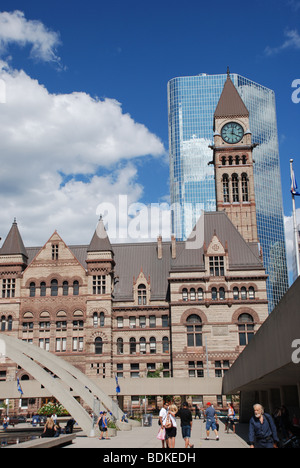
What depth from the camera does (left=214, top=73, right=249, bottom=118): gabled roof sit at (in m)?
84.6

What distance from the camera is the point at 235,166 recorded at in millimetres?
80625

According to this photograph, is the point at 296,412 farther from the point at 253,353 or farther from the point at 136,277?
the point at 136,277

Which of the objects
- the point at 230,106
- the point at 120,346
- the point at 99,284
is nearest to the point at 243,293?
the point at 120,346

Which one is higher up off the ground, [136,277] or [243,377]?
[136,277]

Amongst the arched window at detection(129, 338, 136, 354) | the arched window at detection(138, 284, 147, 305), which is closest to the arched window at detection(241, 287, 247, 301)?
the arched window at detection(138, 284, 147, 305)

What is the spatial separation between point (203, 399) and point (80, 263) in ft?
74.6

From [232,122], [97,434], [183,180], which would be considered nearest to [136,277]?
[232,122]

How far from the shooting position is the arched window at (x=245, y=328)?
60.8 metres

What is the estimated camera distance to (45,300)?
66062 millimetres

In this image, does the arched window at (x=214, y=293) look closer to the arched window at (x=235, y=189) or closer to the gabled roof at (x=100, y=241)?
the gabled roof at (x=100, y=241)

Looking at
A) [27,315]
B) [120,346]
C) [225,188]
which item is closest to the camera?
[120,346]

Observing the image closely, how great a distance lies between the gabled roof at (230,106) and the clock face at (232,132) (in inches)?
72.7

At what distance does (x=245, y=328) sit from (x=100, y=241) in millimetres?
20818

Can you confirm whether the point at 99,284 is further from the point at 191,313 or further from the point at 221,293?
the point at 221,293
